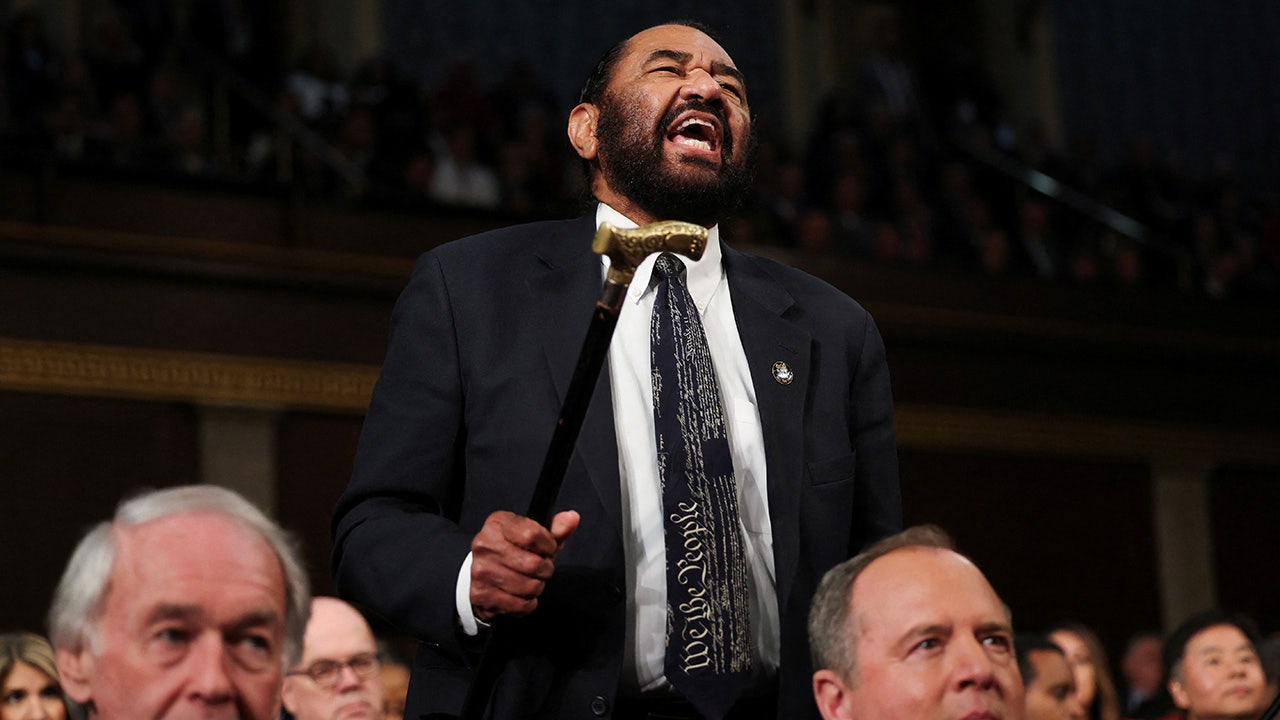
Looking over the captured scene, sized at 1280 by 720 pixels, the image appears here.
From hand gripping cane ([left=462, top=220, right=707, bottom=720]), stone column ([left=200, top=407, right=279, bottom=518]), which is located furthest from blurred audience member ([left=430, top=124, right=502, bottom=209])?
hand gripping cane ([left=462, top=220, right=707, bottom=720])

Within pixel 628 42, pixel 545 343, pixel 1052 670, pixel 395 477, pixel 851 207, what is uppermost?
pixel 851 207

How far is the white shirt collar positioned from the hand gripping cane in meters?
0.42

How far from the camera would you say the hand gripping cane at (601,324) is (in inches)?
65.3

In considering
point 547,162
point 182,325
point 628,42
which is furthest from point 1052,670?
point 547,162

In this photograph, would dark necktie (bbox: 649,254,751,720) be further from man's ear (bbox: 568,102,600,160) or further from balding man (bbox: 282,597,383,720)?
balding man (bbox: 282,597,383,720)

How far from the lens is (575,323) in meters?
2.05

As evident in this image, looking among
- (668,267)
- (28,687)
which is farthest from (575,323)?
(28,687)

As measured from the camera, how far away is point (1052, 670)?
427cm

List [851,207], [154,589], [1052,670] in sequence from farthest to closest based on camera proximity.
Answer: [851,207] < [1052,670] < [154,589]

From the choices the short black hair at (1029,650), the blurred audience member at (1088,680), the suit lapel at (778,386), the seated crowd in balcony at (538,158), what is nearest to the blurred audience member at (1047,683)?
the short black hair at (1029,650)

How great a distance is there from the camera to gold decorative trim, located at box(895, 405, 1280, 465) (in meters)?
8.52

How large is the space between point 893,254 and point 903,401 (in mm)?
800

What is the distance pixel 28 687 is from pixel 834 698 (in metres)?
2.07

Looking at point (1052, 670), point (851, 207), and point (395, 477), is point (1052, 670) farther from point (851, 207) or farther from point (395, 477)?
point (851, 207)
